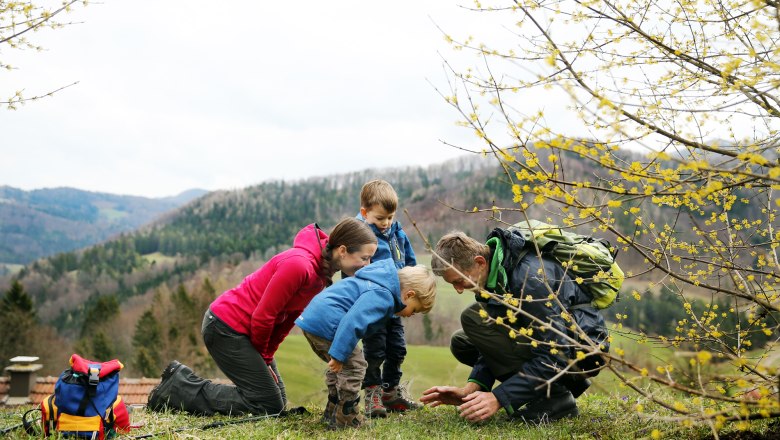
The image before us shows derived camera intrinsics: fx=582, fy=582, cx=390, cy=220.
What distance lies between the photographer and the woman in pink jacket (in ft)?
16.7

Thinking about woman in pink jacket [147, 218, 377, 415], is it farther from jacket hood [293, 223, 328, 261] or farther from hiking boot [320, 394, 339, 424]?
hiking boot [320, 394, 339, 424]

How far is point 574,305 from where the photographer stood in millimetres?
4453

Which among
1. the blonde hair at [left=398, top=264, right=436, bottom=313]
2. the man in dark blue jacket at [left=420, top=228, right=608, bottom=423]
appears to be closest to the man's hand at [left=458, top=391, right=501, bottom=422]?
the man in dark blue jacket at [left=420, top=228, right=608, bottom=423]

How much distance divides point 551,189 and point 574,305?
6.68 feet

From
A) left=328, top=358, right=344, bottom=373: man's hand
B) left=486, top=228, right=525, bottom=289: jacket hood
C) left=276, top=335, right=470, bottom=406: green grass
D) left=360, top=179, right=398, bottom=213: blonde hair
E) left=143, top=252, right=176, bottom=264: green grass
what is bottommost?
left=143, top=252, right=176, bottom=264: green grass

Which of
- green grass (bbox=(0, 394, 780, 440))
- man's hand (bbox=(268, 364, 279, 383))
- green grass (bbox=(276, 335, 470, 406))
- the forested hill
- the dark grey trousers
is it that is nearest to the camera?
green grass (bbox=(0, 394, 780, 440))

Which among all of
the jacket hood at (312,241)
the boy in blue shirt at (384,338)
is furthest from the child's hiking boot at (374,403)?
the jacket hood at (312,241)

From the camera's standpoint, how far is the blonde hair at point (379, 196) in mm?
5445

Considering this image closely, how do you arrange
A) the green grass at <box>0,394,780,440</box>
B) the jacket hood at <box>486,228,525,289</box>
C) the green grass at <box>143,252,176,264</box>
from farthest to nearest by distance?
1. the green grass at <box>143,252,176,264</box>
2. the jacket hood at <box>486,228,525,289</box>
3. the green grass at <box>0,394,780,440</box>

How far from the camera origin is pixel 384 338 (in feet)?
18.0

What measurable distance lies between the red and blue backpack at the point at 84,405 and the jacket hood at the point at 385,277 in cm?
200

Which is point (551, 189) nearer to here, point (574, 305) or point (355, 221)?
point (574, 305)

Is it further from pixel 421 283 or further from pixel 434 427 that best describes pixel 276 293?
pixel 434 427

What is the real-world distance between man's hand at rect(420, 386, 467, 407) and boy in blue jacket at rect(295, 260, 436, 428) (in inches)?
23.5
